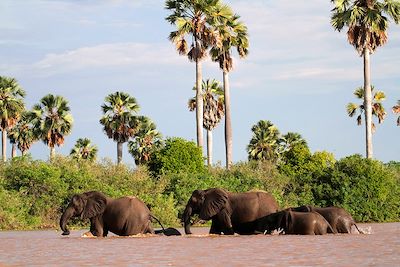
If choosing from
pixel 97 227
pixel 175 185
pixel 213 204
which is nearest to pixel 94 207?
pixel 97 227

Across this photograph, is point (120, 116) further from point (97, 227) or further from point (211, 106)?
point (97, 227)

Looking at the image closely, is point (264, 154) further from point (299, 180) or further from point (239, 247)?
point (239, 247)

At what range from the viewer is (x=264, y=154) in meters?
83.8

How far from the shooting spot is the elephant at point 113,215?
2595 cm

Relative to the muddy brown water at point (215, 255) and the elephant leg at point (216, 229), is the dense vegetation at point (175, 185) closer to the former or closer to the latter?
the elephant leg at point (216, 229)

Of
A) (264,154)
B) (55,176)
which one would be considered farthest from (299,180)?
(264,154)

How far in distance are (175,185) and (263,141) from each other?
41215 mm

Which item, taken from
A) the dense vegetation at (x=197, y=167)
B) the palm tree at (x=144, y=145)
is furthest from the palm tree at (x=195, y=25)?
the palm tree at (x=144, y=145)

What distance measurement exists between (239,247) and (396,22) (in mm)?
40132

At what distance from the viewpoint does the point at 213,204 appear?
26391 mm

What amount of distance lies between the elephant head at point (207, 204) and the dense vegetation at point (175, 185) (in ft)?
41.8

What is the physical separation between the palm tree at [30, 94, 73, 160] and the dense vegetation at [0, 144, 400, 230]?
59.6 feet

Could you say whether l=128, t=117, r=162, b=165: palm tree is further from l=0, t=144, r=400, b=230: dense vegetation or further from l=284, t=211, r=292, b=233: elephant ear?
l=284, t=211, r=292, b=233: elephant ear

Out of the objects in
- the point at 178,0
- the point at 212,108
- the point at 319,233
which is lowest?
the point at 319,233
